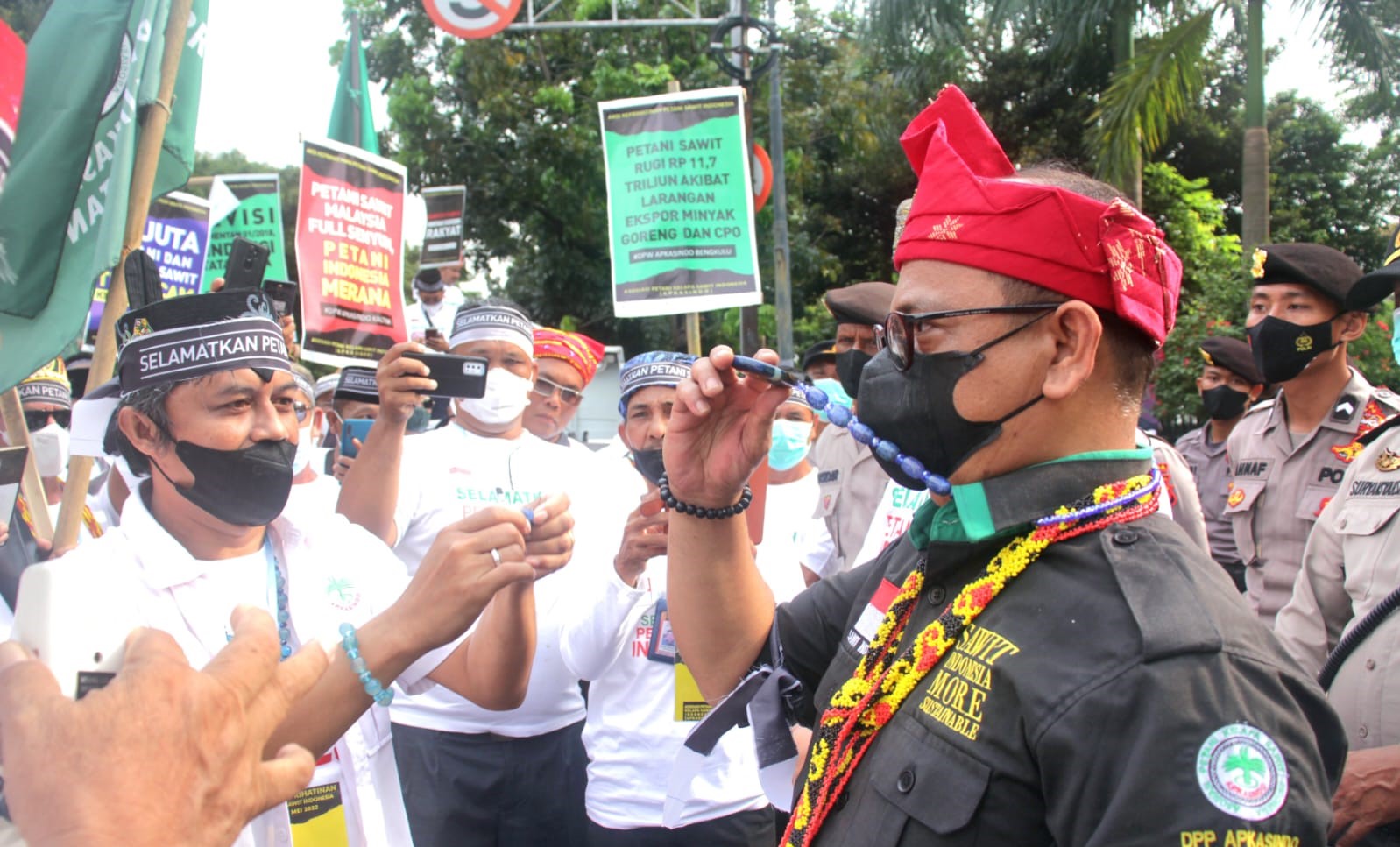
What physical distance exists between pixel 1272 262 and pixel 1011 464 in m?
3.32

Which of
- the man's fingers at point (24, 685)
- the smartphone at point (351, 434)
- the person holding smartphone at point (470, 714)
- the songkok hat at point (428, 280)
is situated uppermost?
the songkok hat at point (428, 280)

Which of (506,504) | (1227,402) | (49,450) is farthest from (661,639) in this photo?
(1227,402)

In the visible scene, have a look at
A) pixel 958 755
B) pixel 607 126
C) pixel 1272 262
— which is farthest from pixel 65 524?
pixel 607 126

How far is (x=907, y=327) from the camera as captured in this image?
5.76 ft

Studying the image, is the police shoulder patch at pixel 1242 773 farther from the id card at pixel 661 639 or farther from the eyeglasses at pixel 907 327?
the id card at pixel 661 639

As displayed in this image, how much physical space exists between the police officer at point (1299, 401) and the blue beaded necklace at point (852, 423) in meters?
3.03

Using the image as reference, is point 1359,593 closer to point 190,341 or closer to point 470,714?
point 470,714

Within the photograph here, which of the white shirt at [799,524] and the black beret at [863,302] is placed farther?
the black beret at [863,302]

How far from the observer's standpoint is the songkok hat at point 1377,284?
3346mm

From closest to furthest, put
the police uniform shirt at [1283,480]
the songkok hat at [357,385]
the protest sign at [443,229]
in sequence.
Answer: the police uniform shirt at [1283,480] < the songkok hat at [357,385] < the protest sign at [443,229]

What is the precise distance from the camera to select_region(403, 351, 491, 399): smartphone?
13.0 feet

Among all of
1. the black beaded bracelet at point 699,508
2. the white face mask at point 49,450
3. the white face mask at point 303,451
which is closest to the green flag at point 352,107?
the white face mask at point 303,451

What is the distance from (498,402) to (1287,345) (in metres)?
3.28

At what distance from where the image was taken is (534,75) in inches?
798
